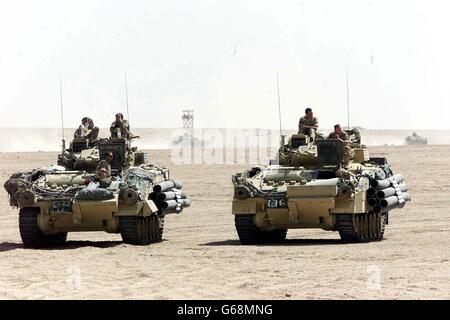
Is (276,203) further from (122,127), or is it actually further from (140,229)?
(122,127)

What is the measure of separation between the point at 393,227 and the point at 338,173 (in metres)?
5.72

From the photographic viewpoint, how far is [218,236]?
99.1 feet

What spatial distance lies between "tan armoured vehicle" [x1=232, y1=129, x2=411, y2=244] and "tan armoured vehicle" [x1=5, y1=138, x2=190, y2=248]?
1867 mm

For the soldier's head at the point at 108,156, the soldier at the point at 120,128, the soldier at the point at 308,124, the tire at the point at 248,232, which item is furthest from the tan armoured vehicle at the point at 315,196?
the soldier at the point at 120,128

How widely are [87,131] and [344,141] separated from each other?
5.94 metres

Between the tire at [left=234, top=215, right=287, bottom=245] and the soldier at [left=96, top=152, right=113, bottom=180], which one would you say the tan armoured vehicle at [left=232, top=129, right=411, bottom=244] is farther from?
the soldier at [left=96, top=152, right=113, bottom=180]

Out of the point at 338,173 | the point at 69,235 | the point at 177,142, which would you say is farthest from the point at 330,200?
the point at 177,142

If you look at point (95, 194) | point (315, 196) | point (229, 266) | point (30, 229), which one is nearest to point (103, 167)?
point (95, 194)

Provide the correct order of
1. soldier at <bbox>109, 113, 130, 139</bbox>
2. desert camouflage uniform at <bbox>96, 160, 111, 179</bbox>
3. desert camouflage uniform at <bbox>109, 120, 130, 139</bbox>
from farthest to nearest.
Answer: desert camouflage uniform at <bbox>109, 120, 130, 139</bbox> < soldier at <bbox>109, 113, 130, 139</bbox> < desert camouflage uniform at <bbox>96, 160, 111, 179</bbox>

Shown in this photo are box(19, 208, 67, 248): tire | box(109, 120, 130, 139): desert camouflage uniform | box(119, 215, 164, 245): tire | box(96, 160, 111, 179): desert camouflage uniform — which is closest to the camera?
box(119, 215, 164, 245): tire

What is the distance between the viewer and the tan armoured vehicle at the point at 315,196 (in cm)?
2598

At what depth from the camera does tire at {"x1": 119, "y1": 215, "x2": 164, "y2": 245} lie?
86.9ft

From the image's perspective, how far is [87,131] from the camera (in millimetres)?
29984

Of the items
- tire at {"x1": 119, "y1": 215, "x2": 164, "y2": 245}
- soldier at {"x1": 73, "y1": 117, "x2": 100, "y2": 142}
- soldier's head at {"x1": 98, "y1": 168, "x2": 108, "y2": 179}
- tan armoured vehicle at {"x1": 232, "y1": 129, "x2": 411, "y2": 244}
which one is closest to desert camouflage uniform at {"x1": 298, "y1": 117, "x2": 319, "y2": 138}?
tan armoured vehicle at {"x1": 232, "y1": 129, "x2": 411, "y2": 244}
